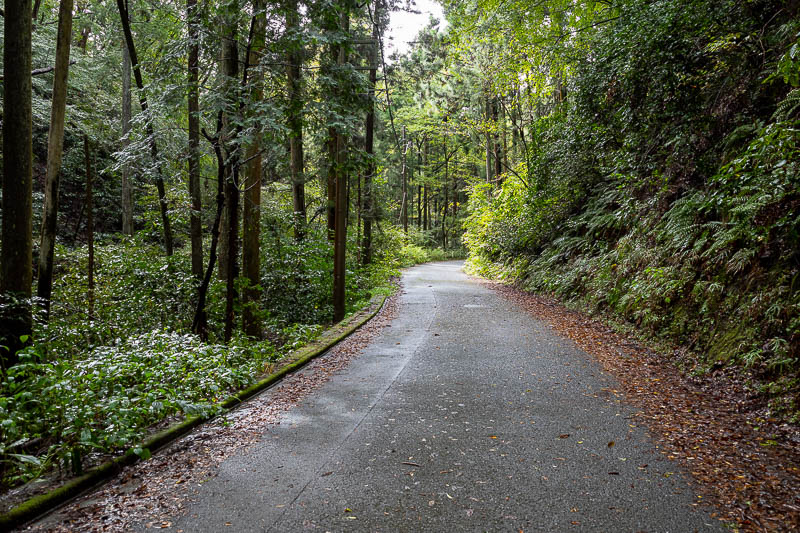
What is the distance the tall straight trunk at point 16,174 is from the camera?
18.0 feet

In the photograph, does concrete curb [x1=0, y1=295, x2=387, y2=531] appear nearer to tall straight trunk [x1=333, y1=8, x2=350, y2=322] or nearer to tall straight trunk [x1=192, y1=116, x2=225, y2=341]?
tall straight trunk [x1=192, y1=116, x2=225, y2=341]

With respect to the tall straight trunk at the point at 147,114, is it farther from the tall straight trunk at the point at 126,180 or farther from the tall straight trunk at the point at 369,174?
the tall straight trunk at the point at 126,180

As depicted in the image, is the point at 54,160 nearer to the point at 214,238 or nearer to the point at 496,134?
the point at 214,238

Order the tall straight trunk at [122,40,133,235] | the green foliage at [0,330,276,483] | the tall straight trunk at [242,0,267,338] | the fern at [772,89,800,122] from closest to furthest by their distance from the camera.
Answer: the green foliage at [0,330,276,483] → the fern at [772,89,800,122] → the tall straight trunk at [242,0,267,338] → the tall straight trunk at [122,40,133,235]

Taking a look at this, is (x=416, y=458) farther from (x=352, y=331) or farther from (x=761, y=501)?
(x=352, y=331)

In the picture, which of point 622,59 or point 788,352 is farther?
point 622,59

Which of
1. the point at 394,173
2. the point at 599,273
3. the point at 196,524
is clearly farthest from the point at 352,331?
the point at 394,173

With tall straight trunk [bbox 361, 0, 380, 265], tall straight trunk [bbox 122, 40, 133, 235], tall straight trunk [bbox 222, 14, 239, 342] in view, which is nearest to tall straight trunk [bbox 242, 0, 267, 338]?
tall straight trunk [bbox 222, 14, 239, 342]

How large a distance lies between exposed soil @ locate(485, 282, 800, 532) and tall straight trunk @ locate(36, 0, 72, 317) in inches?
340

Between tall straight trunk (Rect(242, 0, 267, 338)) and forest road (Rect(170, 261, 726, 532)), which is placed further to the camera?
tall straight trunk (Rect(242, 0, 267, 338))

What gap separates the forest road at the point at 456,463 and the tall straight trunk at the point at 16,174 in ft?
12.2

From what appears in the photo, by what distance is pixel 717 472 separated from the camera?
3.50m

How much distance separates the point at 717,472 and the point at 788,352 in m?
2.25

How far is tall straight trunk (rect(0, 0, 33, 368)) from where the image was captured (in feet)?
18.0
